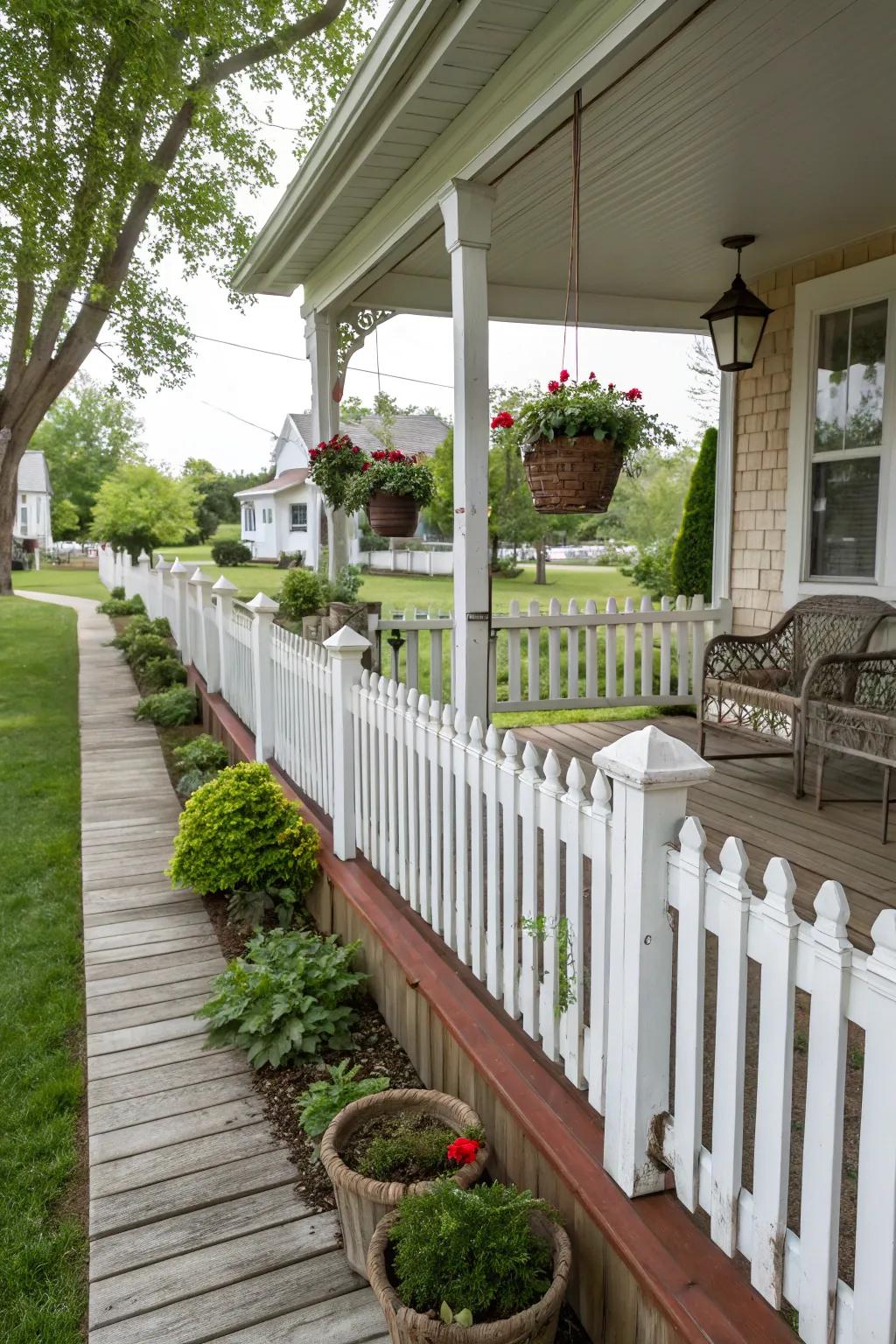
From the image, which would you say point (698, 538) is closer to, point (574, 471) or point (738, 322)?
point (738, 322)

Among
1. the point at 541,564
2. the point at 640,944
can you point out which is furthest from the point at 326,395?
the point at 541,564

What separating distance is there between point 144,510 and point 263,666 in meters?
31.2

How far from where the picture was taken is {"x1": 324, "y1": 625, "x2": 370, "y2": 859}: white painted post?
10.9 ft

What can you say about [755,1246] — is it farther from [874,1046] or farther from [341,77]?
[341,77]

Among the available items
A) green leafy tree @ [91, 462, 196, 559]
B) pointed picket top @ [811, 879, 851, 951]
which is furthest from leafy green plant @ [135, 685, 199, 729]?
green leafy tree @ [91, 462, 196, 559]

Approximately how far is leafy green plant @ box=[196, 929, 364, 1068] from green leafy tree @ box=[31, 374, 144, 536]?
160ft

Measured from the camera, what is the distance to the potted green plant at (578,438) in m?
3.31

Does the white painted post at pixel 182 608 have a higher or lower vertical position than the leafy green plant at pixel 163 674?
higher

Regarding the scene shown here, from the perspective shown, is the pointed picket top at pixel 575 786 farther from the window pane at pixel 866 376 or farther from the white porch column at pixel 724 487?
the white porch column at pixel 724 487

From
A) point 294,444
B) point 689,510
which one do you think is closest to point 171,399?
point 294,444

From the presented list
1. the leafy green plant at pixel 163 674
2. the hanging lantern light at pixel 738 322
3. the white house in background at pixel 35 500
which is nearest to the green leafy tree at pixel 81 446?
the white house in background at pixel 35 500

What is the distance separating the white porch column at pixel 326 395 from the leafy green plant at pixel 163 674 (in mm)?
2775

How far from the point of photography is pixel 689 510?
298 inches

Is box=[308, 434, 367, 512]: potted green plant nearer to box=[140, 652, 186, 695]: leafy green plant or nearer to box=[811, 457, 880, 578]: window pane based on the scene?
box=[811, 457, 880, 578]: window pane
